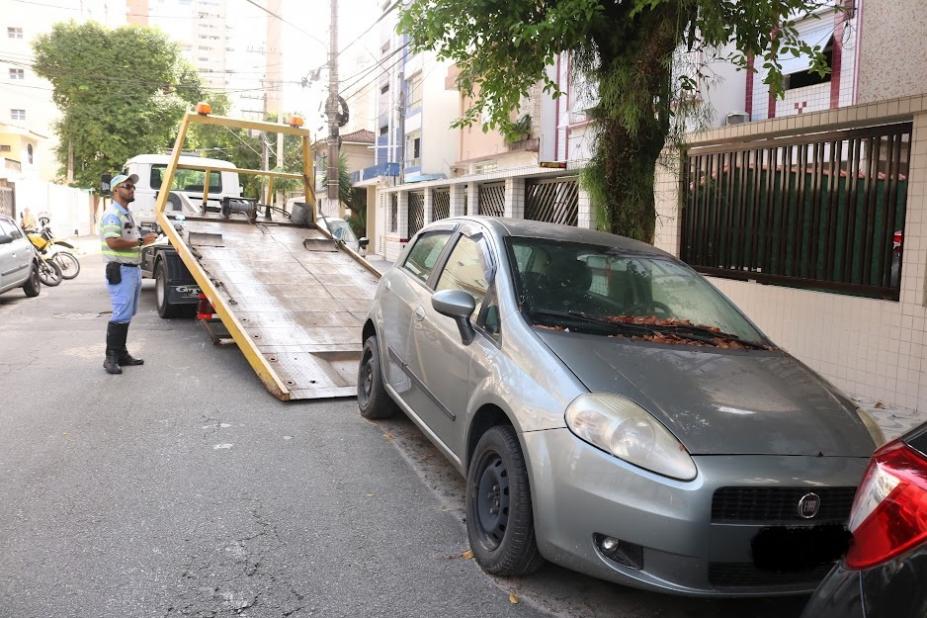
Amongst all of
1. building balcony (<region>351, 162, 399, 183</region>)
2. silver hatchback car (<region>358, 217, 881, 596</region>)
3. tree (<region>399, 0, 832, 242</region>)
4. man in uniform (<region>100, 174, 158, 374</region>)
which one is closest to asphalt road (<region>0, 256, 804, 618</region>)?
silver hatchback car (<region>358, 217, 881, 596</region>)

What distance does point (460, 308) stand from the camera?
13.1ft

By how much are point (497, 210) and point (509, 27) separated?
31.9 ft

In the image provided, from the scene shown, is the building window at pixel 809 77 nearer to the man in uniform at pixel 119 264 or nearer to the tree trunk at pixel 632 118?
the tree trunk at pixel 632 118

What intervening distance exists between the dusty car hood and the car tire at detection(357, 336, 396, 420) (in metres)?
2.40

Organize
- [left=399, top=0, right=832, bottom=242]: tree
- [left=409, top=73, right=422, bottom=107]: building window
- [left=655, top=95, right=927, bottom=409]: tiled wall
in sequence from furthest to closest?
[left=409, top=73, right=422, bottom=107]: building window, [left=655, top=95, right=927, bottom=409]: tiled wall, [left=399, top=0, right=832, bottom=242]: tree

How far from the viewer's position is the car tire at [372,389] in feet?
19.1

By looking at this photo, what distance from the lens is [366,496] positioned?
14.8 ft

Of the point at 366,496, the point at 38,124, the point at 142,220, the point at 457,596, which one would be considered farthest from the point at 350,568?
the point at 38,124

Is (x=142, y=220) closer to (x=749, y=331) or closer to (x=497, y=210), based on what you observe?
(x=497, y=210)

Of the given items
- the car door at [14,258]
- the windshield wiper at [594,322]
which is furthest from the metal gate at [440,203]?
the windshield wiper at [594,322]

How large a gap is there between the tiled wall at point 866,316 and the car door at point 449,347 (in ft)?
14.4

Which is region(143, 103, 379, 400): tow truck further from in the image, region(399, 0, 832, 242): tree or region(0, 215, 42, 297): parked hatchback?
region(399, 0, 832, 242): tree

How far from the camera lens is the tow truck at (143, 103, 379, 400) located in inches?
278

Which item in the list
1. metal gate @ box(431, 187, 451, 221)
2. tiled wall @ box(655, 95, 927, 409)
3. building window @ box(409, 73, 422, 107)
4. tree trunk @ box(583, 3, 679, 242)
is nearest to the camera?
tree trunk @ box(583, 3, 679, 242)
